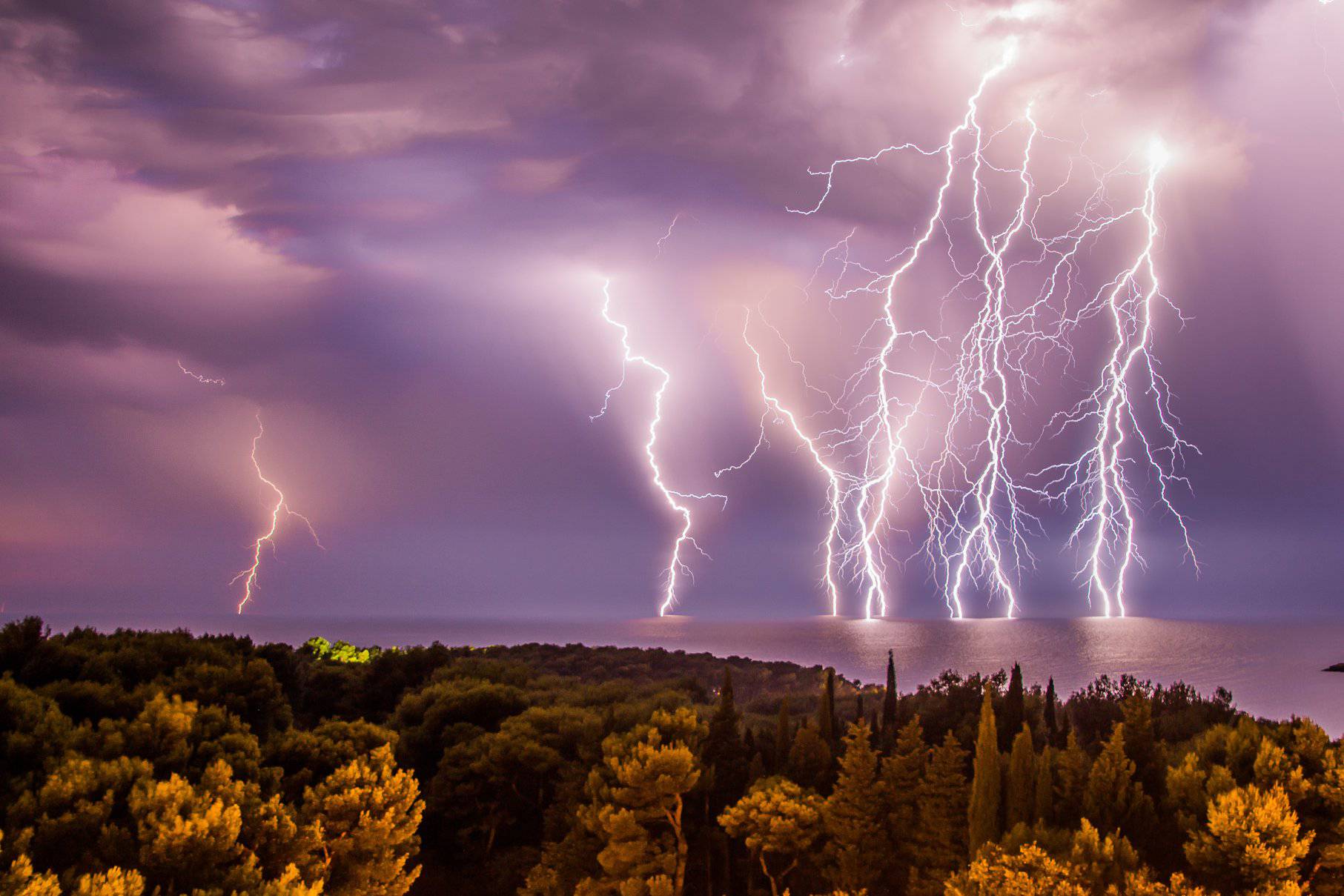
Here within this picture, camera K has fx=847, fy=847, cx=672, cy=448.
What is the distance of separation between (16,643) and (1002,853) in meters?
22.8

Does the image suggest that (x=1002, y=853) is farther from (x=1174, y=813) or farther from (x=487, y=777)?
(x=487, y=777)

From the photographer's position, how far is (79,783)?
44.1ft

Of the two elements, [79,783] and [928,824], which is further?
[928,824]

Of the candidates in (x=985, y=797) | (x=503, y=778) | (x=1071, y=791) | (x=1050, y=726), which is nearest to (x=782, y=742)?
(x=503, y=778)

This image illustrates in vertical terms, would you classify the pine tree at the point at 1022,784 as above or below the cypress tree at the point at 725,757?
above

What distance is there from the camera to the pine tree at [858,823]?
2023 centimetres

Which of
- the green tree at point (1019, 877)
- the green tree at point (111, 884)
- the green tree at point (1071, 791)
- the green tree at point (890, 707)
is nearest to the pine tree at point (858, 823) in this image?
the green tree at point (1071, 791)

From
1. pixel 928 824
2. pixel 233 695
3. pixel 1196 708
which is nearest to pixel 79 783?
pixel 233 695

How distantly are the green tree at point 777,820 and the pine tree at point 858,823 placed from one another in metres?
0.54

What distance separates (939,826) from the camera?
2012 centimetres

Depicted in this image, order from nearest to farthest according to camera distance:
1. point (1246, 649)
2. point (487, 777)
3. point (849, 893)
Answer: point (849, 893)
point (487, 777)
point (1246, 649)

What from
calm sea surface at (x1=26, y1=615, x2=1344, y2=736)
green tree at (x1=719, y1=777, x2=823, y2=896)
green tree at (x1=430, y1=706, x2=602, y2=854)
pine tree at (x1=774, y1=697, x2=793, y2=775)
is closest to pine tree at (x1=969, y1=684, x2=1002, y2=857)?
green tree at (x1=719, y1=777, x2=823, y2=896)

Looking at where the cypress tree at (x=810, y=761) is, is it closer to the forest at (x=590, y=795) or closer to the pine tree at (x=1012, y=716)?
the forest at (x=590, y=795)

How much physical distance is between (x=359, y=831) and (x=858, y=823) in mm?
11499
